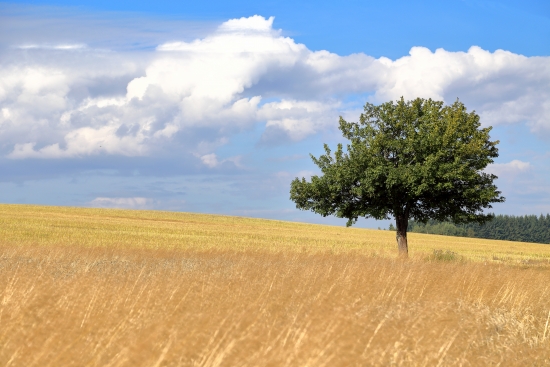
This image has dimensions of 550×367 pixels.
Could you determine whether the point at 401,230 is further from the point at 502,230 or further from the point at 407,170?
the point at 502,230

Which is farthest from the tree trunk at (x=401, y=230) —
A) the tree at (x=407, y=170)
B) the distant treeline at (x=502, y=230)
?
the distant treeline at (x=502, y=230)

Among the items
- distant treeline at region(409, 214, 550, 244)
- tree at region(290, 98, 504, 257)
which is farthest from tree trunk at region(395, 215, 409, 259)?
distant treeline at region(409, 214, 550, 244)

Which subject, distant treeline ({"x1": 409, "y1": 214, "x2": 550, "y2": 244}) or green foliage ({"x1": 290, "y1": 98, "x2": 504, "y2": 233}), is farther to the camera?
distant treeline ({"x1": 409, "y1": 214, "x2": 550, "y2": 244})

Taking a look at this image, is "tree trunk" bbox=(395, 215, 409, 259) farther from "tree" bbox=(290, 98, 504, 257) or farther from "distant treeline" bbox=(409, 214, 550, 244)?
"distant treeline" bbox=(409, 214, 550, 244)

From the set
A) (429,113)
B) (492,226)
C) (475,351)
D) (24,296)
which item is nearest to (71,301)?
(24,296)

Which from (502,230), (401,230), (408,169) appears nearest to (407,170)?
(408,169)

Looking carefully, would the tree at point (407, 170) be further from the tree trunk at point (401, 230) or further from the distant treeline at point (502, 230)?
the distant treeline at point (502, 230)

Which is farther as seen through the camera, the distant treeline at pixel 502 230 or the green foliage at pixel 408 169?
the distant treeline at pixel 502 230

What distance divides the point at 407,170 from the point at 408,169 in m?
0.11

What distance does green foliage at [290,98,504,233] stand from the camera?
92.8 ft

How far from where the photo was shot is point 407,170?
27875mm

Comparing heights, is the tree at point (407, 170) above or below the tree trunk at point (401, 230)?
above

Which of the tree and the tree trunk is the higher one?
the tree

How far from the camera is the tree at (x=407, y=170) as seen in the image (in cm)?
2828
